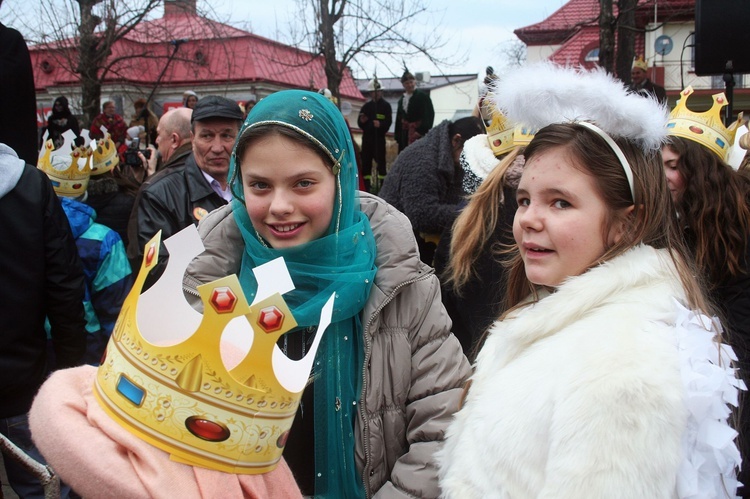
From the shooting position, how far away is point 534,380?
1622mm

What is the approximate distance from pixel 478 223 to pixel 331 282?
4.66 feet

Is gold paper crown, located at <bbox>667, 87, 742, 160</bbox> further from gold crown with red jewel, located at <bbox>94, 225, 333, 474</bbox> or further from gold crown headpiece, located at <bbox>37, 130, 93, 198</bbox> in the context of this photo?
gold crown headpiece, located at <bbox>37, 130, 93, 198</bbox>

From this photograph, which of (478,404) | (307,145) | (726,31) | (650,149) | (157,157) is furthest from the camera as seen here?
(157,157)

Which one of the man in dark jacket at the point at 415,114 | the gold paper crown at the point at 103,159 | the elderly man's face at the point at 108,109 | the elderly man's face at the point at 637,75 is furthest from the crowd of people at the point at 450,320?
the man in dark jacket at the point at 415,114

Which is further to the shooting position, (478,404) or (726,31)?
(726,31)

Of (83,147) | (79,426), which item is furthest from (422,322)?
(83,147)

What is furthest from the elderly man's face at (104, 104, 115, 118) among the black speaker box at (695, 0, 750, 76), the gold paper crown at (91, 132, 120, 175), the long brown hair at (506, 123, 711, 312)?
the long brown hair at (506, 123, 711, 312)

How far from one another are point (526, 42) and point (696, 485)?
102ft

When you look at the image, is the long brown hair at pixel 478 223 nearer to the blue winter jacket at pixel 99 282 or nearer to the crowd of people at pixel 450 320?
the crowd of people at pixel 450 320

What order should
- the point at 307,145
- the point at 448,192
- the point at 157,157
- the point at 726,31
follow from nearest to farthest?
the point at 307,145
the point at 448,192
the point at 726,31
the point at 157,157

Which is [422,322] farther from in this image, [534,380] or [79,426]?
[79,426]

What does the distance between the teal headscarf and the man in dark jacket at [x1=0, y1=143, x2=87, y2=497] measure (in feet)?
4.48

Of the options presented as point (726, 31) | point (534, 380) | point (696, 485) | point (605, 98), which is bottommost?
point (696, 485)

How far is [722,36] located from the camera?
609 cm
